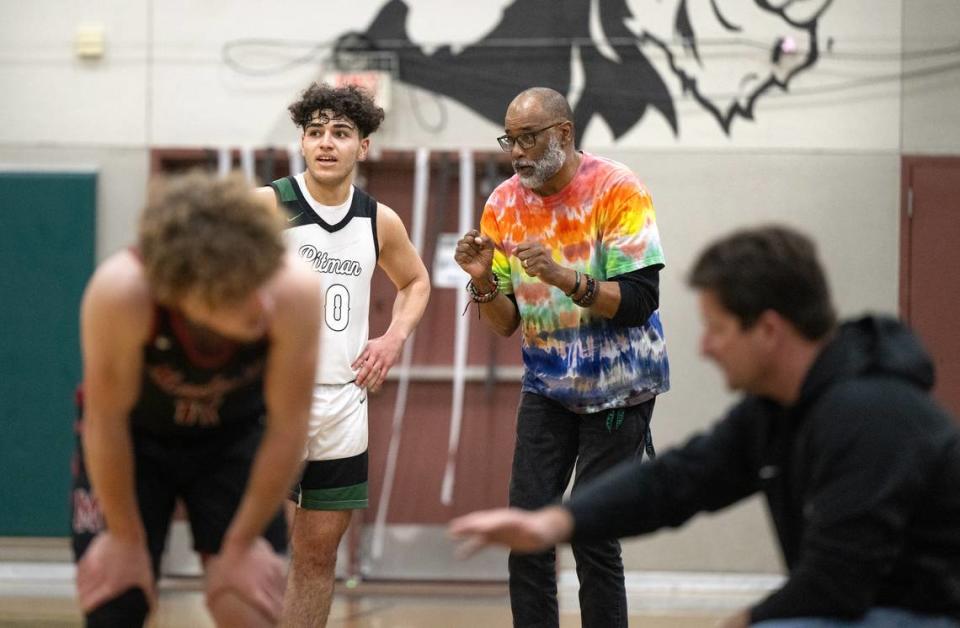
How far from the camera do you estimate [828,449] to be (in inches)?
93.8

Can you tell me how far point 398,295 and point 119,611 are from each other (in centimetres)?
193

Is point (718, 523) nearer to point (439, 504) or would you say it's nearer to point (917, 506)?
point (439, 504)

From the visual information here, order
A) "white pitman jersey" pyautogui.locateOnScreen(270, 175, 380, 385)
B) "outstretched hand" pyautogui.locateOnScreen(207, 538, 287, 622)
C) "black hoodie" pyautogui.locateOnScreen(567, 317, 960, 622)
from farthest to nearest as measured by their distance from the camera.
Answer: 1. "white pitman jersey" pyautogui.locateOnScreen(270, 175, 380, 385)
2. "outstretched hand" pyautogui.locateOnScreen(207, 538, 287, 622)
3. "black hoodie" pyautogui.locateOnScreen(567, 317, 960, 622)

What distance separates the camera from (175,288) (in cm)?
251

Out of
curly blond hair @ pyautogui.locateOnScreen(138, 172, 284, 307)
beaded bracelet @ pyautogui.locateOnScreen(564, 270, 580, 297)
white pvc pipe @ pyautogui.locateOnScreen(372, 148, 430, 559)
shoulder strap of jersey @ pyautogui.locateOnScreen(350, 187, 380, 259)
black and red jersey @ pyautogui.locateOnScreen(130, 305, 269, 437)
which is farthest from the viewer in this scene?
white pvc pipe @ pyautogui.locateOnScreen(372, 148, 430, 559)

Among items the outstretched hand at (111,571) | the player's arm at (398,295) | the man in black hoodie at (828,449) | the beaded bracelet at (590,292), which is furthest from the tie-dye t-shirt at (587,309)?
the outstretched hand at (111,571)

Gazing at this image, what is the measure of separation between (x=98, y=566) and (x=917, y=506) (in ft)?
5.81

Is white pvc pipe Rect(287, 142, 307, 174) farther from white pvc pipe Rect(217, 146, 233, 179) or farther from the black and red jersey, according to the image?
the black and red jersey

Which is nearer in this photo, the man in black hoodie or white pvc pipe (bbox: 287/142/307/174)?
the man in black hoodie

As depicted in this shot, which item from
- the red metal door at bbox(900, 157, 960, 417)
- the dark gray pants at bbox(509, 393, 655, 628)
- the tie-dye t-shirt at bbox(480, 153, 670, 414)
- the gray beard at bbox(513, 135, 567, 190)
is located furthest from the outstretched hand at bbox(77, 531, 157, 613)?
the red metal door at bbox(900, 157, 960, 417)

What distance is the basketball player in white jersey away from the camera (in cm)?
423

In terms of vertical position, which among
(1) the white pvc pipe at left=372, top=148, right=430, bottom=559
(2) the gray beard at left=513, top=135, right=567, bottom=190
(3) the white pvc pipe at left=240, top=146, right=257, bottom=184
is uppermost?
(3) the white pvc pipe at left=240, top=146, right=257, bottom=184

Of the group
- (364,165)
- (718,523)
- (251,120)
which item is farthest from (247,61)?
(718,523)

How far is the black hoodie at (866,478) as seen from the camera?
2.34 m
